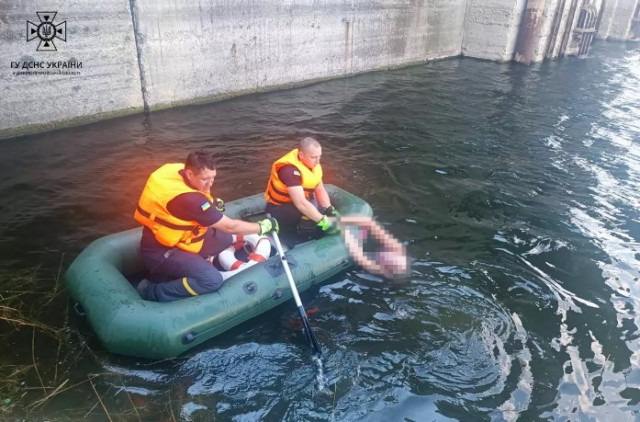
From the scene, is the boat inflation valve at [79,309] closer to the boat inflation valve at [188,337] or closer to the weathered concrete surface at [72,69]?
the boat inflation valve at [188,337]

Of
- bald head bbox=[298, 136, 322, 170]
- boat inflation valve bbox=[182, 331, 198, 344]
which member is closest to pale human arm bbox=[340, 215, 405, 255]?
bald head bbox=[298, 136, 322, 170]

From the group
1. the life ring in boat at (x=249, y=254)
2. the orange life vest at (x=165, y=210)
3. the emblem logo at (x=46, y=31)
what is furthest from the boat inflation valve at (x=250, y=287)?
the emblem logo at (x=46, y=31)

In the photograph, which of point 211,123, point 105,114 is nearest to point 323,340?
point 211,123

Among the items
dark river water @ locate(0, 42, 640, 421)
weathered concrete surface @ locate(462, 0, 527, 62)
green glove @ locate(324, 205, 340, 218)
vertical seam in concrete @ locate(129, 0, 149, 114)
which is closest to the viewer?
dark river water @ locate(0, 42, 640, 421)

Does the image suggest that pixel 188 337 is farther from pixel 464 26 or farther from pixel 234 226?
pixel 464 26

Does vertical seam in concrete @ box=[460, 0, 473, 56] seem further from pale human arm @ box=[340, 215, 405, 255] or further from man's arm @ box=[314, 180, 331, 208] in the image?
man's arm @ box=[314, 180, 331, 208]

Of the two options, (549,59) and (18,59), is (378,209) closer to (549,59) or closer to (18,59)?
(18,59)

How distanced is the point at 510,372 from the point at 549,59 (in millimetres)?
15638

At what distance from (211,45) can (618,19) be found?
20.9 metres

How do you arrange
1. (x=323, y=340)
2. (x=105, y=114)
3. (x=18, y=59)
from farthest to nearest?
1. (x=105, y=114)
2. (x=18, y=59)
3. (x=323, y=340)

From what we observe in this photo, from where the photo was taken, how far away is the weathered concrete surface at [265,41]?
366 inches

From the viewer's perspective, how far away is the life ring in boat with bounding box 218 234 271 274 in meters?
4.63

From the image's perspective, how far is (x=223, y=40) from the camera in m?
10.0

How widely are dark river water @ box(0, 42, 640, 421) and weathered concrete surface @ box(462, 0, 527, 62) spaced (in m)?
6.30
